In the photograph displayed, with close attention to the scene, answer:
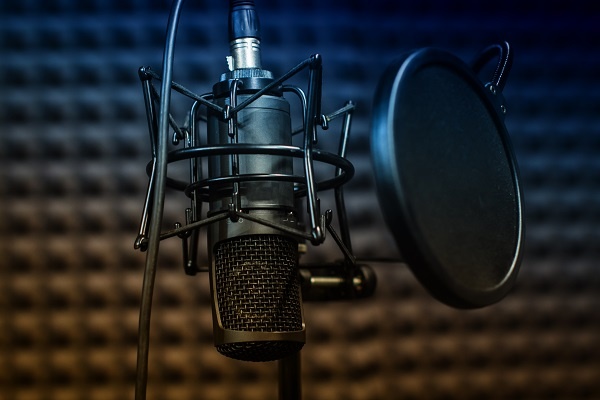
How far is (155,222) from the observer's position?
52 centimetres

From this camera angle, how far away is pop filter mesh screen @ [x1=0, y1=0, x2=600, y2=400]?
3.85 ft

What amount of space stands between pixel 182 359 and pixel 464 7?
83cm

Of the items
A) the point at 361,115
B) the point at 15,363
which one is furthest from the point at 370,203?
the point at 15,363

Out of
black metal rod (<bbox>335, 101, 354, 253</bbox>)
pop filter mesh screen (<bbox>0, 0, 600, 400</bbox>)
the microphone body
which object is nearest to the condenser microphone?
the microphone body

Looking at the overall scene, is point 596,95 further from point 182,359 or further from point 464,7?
point 182,359

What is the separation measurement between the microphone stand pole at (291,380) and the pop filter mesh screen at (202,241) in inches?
17.7

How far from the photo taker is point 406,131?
53 centimetres

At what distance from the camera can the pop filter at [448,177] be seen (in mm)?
500

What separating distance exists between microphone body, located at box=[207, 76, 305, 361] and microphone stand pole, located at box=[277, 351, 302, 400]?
12 cm

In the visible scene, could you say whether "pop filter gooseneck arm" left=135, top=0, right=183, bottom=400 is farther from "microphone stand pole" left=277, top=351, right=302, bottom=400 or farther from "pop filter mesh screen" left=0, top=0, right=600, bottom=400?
"pop filter mesh screen" left=0, top=0, right=600, bottom=400

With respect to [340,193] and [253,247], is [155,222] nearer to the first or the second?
[253,247]

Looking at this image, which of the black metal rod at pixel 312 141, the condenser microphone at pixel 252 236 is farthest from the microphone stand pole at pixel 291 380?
the black metal rod at pixel 312 141

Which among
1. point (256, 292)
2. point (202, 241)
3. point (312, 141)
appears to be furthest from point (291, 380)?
point (202, 241)

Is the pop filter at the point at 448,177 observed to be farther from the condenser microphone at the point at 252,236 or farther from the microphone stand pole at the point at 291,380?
the microphone stand pole at the point at 291,380
